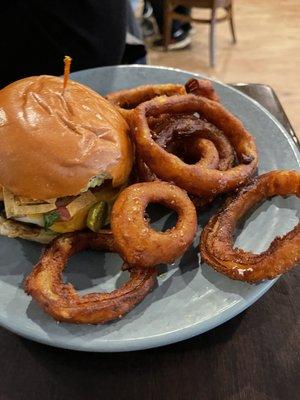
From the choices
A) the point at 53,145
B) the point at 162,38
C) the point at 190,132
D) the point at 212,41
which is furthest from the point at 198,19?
the point at 53,145

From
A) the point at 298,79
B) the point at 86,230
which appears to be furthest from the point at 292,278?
the point at 298,79

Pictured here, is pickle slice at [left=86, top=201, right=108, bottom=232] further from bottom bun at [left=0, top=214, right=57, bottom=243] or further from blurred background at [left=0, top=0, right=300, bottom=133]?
blurred background at [left=0, top=0, right=300, bottom=133]

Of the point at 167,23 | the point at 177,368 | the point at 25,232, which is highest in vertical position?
the point at 25,232

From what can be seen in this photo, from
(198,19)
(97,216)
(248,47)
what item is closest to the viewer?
(97,216)

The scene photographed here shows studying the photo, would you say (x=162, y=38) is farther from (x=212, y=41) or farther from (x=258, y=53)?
(x=258, y=53)

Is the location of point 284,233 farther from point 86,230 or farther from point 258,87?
point 258,87

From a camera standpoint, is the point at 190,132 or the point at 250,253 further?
the point at 190,132

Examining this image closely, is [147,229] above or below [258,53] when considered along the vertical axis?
above
